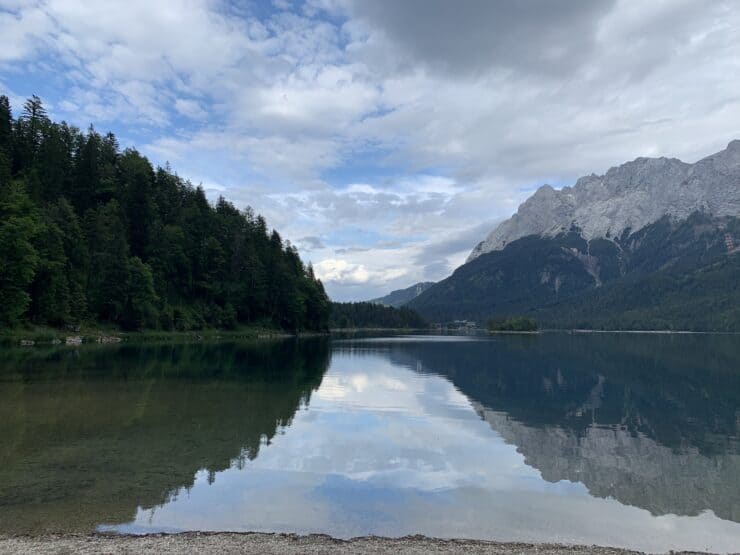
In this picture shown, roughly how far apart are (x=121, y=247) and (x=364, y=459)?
94.8 meters

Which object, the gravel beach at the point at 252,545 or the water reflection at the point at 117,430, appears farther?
the water reflection at the point at 117,430

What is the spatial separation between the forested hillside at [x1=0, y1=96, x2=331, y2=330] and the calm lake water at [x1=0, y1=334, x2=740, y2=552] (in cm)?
4049

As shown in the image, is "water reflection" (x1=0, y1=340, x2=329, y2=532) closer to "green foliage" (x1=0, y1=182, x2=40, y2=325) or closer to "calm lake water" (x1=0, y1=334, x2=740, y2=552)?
"calm lake water" (x1=0, y1=334, x2=740, y2=552)

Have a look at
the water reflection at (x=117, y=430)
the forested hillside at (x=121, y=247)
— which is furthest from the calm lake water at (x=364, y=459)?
the forested hillside at (x=121, y=247)

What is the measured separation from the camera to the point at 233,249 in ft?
484

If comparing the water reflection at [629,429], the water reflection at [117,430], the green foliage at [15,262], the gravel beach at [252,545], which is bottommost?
the water reflection at [629,429]

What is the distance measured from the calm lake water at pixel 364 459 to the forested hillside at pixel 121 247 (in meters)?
40.5

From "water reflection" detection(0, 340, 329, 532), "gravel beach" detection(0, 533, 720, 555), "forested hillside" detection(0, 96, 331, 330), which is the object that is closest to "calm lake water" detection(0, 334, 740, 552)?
"water reflection" detection(0, 340, 329, 532)

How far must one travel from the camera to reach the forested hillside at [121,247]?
82.4m

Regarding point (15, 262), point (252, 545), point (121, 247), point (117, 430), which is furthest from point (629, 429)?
point (121, 247)

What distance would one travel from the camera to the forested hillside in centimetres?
8244

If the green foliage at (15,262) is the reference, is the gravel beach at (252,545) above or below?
below

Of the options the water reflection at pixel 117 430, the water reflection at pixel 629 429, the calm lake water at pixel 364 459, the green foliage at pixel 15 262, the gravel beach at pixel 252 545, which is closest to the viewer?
the gravel beach at pixel 252 545

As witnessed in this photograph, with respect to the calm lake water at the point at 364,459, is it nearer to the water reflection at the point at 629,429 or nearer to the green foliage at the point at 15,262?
the water reflection at the point at 629,429
